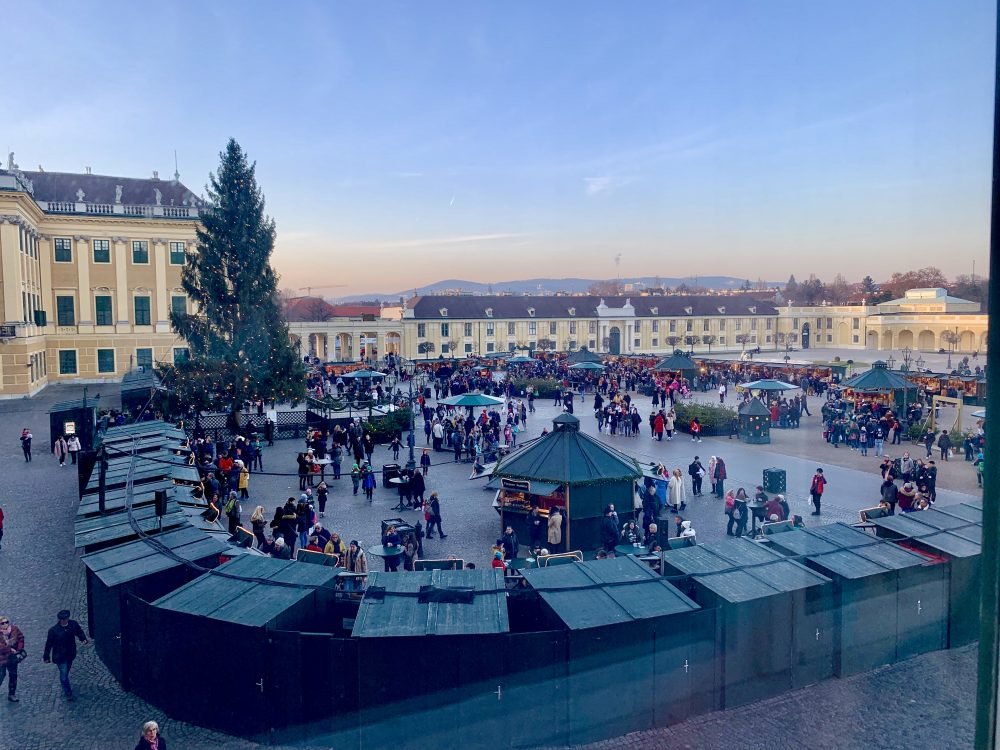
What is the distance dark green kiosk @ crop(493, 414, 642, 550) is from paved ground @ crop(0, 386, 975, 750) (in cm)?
107

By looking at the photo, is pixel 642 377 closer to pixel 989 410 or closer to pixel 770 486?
pixel 770 486

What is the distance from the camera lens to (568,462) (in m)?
13.1

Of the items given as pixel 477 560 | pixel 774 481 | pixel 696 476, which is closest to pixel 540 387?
pixel 696 476

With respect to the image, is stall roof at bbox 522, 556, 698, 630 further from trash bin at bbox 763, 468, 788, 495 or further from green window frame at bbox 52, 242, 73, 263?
green window frame at bbox 52, 242, 73, 263

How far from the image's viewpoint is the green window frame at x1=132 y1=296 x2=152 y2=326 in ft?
139

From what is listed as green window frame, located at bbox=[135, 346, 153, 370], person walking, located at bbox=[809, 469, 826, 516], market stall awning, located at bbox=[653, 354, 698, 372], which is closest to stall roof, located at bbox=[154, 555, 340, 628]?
person walking, located at bbox=[809, 469, 826, 516]

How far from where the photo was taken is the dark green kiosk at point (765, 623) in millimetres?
7168

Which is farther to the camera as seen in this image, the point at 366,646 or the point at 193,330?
the point at 193,330

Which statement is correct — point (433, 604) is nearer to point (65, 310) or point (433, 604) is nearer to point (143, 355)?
point (143, 355)

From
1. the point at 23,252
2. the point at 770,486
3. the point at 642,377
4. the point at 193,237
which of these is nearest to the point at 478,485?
the point at 770,486

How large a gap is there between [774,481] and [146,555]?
12.1 m

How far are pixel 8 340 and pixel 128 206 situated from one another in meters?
12.0

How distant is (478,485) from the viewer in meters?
18.1

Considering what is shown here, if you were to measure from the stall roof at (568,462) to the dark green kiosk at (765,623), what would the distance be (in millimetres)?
5095
